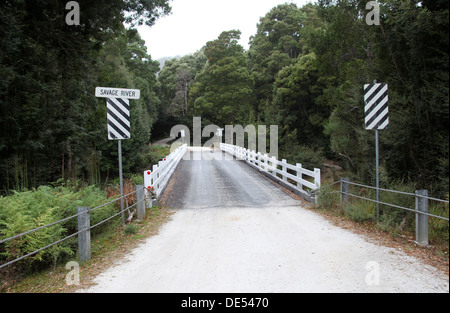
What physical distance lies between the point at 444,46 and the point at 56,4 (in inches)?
420

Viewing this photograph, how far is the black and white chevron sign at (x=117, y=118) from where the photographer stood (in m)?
7.24

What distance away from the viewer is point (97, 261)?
16.9ft

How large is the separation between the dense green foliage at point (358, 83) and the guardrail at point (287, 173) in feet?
6.01

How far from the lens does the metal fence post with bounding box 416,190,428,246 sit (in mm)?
5266

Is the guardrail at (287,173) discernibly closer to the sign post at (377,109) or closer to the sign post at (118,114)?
the sign post at (377,109)

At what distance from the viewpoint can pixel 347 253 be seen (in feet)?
16.7

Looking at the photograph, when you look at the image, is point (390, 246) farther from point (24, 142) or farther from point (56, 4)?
point (56, 4)

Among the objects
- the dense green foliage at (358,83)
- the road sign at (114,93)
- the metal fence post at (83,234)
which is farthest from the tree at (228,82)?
the metal fence post at (83,234)

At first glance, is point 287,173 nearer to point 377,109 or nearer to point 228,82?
point 377,109

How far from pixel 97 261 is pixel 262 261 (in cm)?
265

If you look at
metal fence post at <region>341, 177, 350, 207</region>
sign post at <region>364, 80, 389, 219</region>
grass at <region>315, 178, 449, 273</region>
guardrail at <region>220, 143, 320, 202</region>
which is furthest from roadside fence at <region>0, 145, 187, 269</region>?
sign post at <region>364, 80, 389, 219</region>

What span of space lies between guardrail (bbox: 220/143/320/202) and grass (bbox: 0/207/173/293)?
190 inches

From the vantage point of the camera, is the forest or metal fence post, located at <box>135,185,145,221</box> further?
metal fence post, located at <box>135,185,145,221</box>

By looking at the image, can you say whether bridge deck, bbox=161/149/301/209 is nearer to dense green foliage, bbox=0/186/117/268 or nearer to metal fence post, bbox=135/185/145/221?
metal fence post, bbox=135/185/145/221
